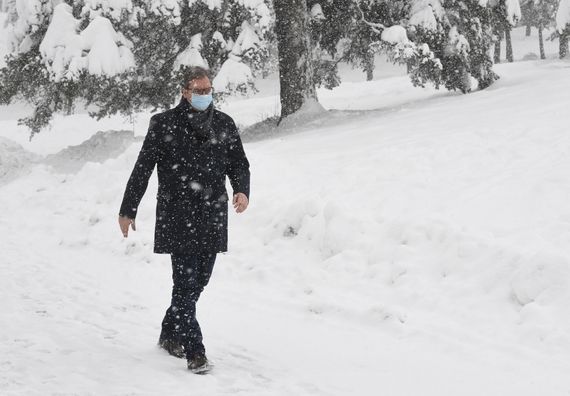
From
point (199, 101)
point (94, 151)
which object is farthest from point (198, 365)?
point (94, 151)

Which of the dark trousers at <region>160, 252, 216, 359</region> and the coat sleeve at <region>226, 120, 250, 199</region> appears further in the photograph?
the coat sleeve at <region>226, 120, 250, 199</region>

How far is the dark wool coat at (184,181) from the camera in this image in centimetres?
446

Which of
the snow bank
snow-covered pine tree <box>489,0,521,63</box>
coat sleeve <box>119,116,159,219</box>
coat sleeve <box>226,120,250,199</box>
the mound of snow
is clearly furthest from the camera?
snow-covered pine tree <box>489,0,521,63</box>

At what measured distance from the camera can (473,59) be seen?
49.5 feet

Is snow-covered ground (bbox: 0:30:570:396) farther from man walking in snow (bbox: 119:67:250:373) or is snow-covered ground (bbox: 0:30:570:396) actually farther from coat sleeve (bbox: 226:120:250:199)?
coat sleeve (bbox: 226:120:250:199)

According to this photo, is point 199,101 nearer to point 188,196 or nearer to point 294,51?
point 188,196

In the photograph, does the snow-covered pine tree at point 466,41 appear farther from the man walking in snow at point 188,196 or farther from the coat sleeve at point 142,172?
the coat sleeve at point 142,172

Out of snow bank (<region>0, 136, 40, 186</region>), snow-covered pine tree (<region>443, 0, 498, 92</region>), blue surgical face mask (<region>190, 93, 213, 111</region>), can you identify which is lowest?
snow bank (<region>0, 136, 40, 186</region>)

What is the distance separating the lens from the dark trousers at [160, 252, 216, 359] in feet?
14.6

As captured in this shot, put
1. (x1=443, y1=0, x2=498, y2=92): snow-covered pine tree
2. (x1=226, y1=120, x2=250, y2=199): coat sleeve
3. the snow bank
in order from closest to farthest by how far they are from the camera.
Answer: (x1=226, y1=120, x2=250, y2=199): coat sleeve
the snow bank
(x1=443, y1=0, x2=498, y2=92): snow-covered pine tree

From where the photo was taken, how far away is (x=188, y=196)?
4.49 m

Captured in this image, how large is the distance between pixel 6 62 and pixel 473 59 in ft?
31.9

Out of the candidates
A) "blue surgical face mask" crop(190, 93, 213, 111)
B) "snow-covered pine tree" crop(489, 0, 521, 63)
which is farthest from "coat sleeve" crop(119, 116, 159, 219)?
"snow-covered pine tree" crop(489, 0, 521, 63)

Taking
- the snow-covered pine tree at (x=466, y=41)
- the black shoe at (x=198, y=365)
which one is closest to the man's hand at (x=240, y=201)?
the black shoe at (x=198, y=365)
